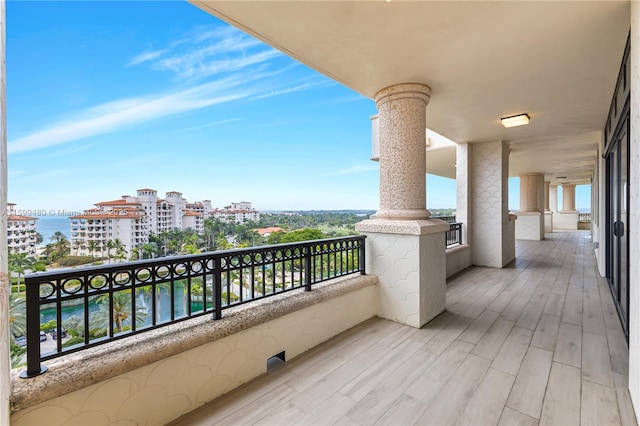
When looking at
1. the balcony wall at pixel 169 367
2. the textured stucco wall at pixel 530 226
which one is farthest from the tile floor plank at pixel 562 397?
the textured stucco wall at pixel 530 226

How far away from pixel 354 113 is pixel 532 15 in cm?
2834

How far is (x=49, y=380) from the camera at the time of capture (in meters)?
1.16

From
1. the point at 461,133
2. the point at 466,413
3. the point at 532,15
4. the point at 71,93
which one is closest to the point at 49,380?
the point at 466,413

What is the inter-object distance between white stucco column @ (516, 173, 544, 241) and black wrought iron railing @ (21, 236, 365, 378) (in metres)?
9.90

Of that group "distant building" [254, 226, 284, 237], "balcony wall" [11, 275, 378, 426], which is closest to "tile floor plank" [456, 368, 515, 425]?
"balcony wall" [11, 275, 378, 426]

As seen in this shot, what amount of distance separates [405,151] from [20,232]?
2.80 m

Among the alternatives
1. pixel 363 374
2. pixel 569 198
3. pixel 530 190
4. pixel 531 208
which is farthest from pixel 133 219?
pixel 569 198

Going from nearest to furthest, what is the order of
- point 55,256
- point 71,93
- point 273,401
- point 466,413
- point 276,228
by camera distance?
point 55,256 < point 466,413 < point 273,401 < point 276,228 < point 71,93

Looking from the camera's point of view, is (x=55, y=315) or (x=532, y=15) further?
(x=532, y=15)

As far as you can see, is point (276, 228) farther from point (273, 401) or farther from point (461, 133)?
point (461, 133)

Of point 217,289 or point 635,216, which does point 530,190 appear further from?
point 217,289

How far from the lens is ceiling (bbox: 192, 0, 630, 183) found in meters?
1.68

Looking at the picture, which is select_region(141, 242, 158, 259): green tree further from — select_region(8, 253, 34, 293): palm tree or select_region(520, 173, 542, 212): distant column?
select_region(520, 173, 542, 212): distant column

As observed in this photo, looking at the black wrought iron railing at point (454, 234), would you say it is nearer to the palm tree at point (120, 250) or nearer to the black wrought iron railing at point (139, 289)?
the black wrought iron railing at point (139, 289)
